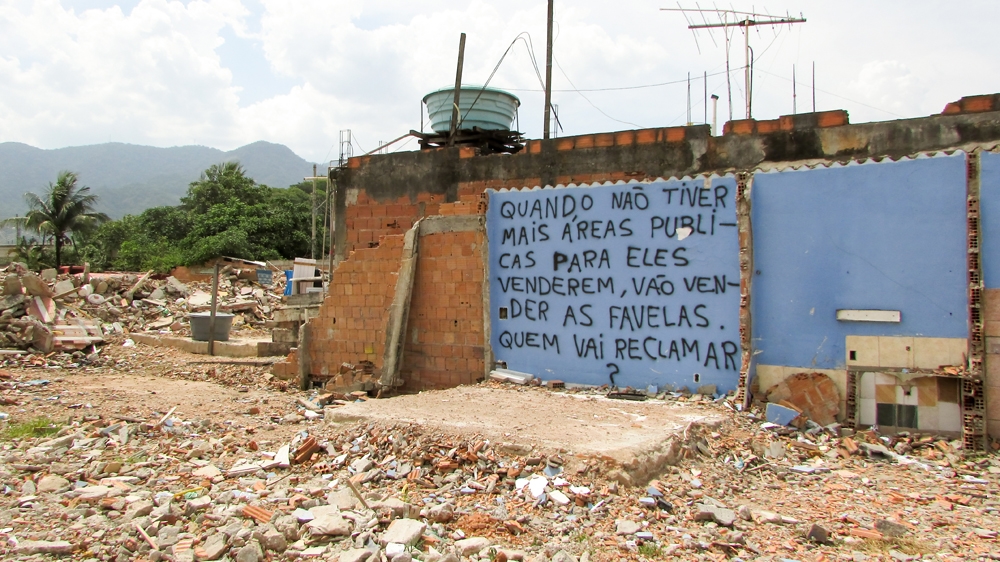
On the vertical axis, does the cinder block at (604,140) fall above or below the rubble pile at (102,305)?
above

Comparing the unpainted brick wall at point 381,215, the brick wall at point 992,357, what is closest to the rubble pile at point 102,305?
the unpainted brick wall at point 381,215

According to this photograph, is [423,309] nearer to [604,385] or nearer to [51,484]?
[604,385]

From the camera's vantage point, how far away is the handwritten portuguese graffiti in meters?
6.43

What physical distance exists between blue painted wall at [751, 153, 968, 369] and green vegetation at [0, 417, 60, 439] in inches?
249

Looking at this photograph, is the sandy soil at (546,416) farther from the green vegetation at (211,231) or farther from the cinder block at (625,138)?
the green vegetation at (211,231)

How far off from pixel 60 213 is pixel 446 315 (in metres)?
29.9

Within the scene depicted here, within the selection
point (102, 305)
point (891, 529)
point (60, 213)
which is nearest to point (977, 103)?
point (891, 529)

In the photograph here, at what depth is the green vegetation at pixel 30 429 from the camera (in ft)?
18.6

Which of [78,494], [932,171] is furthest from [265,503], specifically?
[932,171]

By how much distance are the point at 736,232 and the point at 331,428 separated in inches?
159

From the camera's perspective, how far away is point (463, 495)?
416 cm

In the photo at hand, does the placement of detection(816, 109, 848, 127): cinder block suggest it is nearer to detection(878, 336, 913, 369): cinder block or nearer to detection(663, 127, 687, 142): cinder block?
detection(663, 127, 687, 142): cinder block

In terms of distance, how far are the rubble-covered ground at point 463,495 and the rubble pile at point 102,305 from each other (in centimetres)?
633

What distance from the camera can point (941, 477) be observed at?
4824mm
